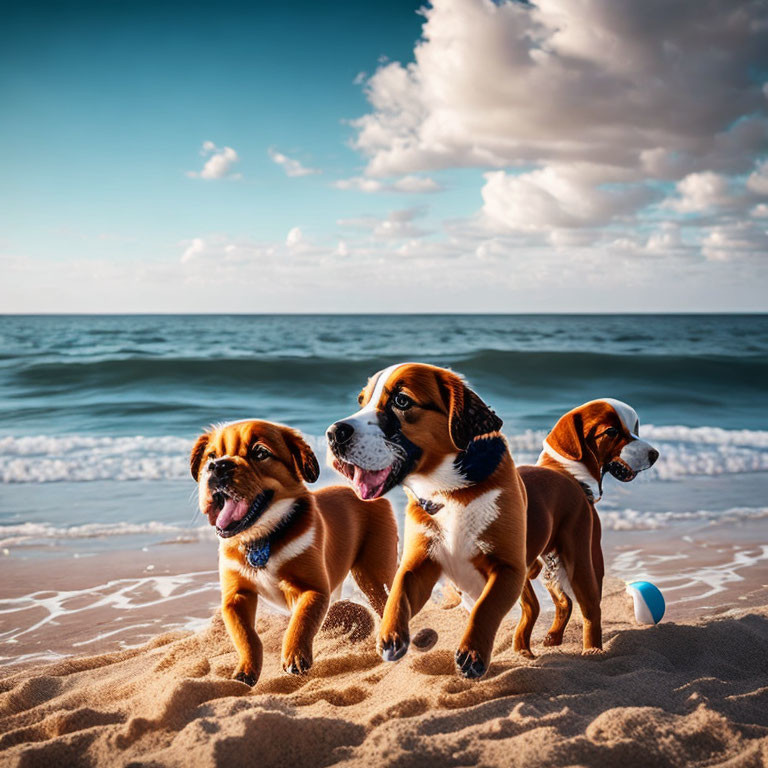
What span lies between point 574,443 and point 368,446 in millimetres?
1273

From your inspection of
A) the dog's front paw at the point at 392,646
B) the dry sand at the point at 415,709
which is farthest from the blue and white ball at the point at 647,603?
the dog's front paw at the point at 392,646

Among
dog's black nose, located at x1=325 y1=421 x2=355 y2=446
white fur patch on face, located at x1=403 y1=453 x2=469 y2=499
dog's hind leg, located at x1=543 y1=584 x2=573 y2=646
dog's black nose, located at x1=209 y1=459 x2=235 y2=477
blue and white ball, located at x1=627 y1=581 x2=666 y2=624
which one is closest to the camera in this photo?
dog's black nose, located at x1=325 y1=421 x2=355 y2=446

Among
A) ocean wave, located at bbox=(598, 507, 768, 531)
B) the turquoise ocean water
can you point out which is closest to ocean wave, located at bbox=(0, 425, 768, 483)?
the turquoise ocean water

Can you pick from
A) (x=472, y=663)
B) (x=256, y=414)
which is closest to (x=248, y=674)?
(x=472, y=663)

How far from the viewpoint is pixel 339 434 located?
2.28 metres

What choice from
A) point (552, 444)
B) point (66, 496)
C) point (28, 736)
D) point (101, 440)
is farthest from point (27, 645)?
point (101, 440)

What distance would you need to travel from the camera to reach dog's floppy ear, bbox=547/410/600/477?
3213mm

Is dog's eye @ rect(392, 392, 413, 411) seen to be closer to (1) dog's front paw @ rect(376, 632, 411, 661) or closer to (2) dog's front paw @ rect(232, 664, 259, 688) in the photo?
(1) dog's front paw @ rect(376, 632, 411, 661)

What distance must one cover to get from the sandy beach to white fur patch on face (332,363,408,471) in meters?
1.06

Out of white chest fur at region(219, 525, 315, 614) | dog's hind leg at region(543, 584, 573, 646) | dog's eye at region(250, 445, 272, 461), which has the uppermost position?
dog's eye at region(250, 445, 272, 461)

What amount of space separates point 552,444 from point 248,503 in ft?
4.60

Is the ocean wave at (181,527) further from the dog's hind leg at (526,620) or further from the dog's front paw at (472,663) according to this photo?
the dog's front paw at (472,663)

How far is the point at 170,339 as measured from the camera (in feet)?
134

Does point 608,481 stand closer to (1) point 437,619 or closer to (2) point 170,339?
(1) point 437,619
